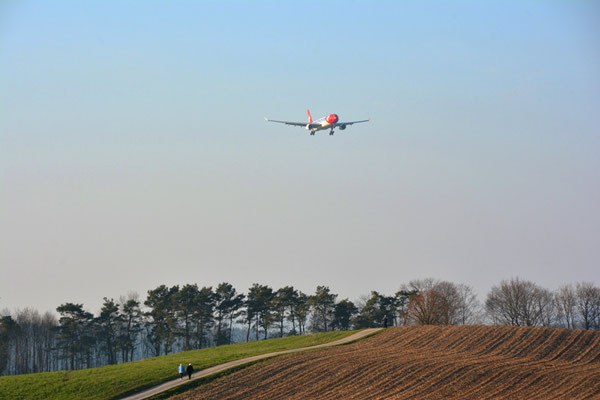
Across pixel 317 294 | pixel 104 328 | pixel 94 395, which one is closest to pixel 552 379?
pixel 94 395

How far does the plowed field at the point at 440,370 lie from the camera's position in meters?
49.0

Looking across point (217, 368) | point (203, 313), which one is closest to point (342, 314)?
point (203, 313)

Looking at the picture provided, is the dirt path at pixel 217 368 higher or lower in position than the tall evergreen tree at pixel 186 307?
lower

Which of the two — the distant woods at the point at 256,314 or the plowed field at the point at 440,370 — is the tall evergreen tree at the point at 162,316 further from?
the plowed field at the point at 440,370

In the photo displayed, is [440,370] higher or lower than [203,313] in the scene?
lower

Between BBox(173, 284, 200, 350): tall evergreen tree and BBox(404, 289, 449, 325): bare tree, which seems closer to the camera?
BBox(404, 289, 449, 325): bare tree

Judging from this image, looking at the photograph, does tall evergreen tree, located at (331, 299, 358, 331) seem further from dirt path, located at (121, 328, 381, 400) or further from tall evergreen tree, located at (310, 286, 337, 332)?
dirt path, located at (121, 328, 381, 400)

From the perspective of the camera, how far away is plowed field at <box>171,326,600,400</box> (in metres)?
49.0

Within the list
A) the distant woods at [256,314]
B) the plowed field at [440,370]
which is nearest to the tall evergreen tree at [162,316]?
the distant woods at [256,314]

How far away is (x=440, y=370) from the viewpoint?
2108 inches

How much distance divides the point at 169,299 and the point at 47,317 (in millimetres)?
46858

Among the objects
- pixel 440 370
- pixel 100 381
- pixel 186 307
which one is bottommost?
pixel 440 370

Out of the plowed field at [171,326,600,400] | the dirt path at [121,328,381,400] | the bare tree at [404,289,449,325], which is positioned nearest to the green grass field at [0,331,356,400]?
the dirt path at [121,328,381,400]

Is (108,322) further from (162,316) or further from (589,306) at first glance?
(589,306)
